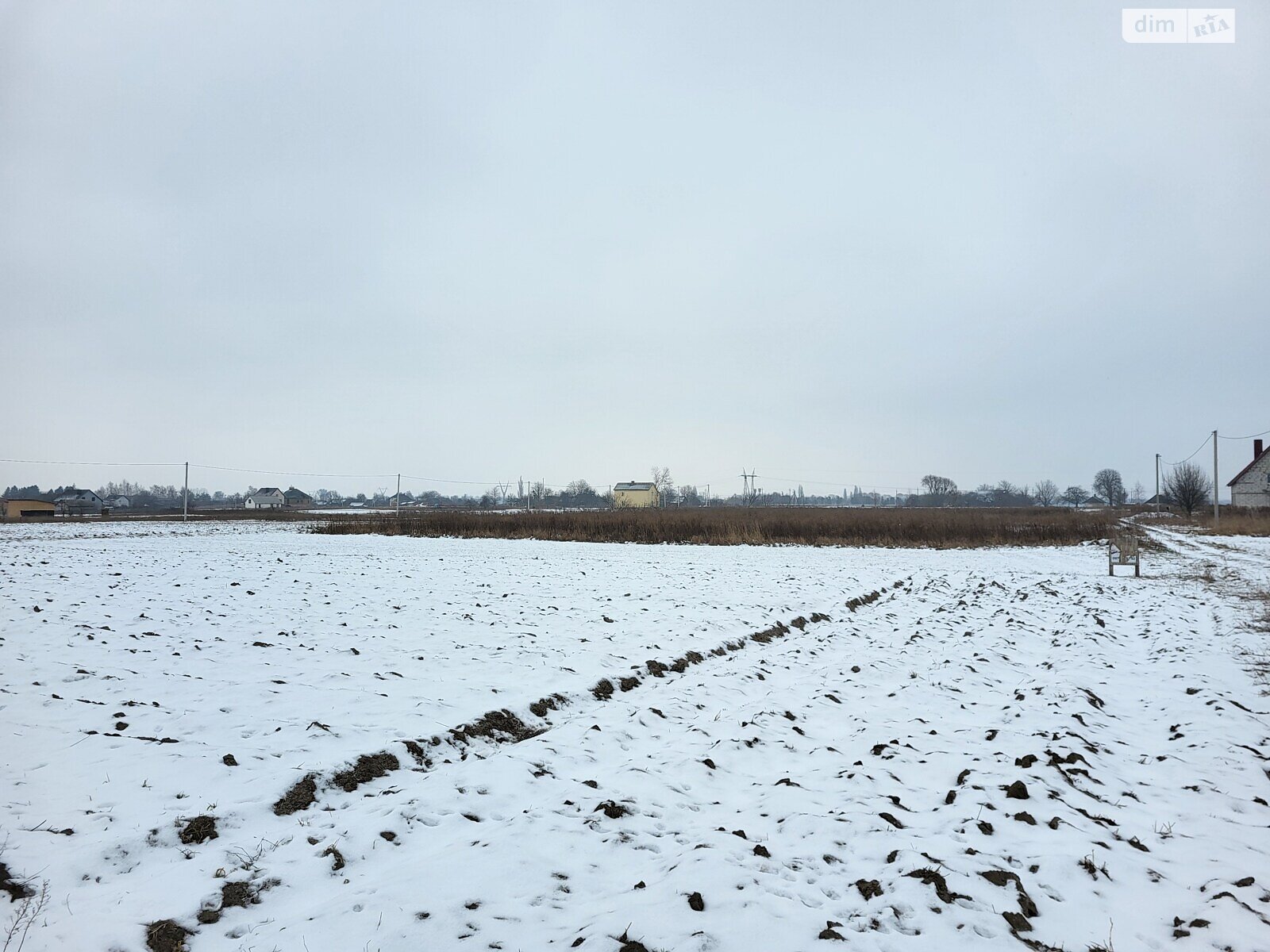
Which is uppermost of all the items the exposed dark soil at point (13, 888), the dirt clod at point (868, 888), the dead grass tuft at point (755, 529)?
the dead grass tuft at point (755, 529)

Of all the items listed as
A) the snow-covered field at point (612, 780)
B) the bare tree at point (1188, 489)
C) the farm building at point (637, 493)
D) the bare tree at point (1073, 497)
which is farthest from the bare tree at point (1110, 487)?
the snow-covered field at point (612, 780)

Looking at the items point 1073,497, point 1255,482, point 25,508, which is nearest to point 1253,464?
point 1255,482

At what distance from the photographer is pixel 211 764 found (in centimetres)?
452

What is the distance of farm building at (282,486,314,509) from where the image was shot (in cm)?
10969

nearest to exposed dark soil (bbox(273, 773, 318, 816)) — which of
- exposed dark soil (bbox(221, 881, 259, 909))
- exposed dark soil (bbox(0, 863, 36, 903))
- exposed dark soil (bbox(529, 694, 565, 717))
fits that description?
exposed dark soil (bbox(221, 881, 259, 909))

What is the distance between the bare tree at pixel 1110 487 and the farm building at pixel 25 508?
14755 centimetres

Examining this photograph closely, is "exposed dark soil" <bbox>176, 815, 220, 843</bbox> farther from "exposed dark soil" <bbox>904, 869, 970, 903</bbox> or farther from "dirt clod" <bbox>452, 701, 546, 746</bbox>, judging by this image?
"exposed dark soil" <bbox>904, 869, 970, 903</bbox>

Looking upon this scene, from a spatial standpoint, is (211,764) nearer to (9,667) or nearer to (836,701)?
(9,667)

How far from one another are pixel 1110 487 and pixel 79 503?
154356 mm

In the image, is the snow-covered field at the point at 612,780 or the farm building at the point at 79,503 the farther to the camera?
the farm building at the point at 79,503

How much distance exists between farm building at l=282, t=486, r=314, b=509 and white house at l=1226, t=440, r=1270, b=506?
5007 inches

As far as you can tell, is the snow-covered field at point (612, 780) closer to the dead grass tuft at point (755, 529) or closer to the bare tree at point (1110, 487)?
the dead grass tuft at point (755, 529)

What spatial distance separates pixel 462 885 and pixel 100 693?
4641mm

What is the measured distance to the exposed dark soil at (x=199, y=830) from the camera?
12.1 feet
